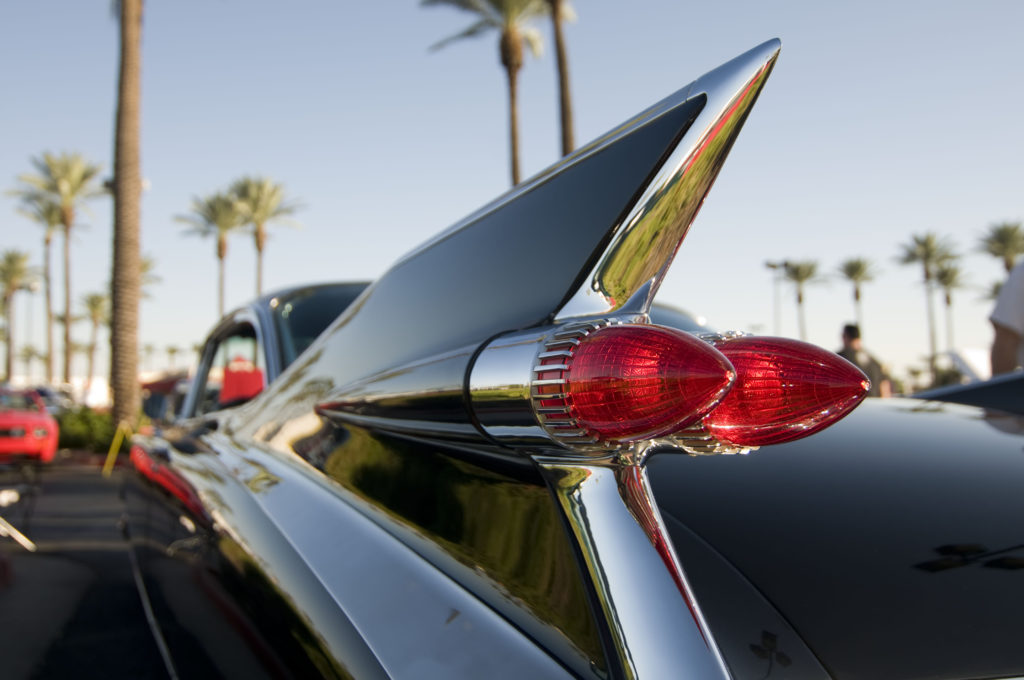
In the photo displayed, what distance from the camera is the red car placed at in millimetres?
12039

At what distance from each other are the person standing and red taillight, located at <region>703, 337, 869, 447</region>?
343 centimetres

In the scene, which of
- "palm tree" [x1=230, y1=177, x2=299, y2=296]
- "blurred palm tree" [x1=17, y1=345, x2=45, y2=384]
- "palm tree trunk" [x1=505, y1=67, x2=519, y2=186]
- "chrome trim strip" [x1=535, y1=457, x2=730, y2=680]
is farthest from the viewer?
"blurred palm tree" [x1=17, y1=345, x2=45, y2=384]

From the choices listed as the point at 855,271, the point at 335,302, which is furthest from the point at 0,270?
the point at 335,302

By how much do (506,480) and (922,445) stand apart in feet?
2.54

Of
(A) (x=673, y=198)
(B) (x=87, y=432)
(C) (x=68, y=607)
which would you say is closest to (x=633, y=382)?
(A) (x=673, y=198)

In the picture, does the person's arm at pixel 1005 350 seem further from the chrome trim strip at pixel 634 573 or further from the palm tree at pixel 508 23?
the palm tree at pixel 508 23

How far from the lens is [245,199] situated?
3469 cm

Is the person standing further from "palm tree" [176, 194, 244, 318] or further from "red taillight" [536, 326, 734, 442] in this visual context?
"palm tree" [176, 194, 244, 318]

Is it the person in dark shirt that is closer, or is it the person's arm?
the person's arm

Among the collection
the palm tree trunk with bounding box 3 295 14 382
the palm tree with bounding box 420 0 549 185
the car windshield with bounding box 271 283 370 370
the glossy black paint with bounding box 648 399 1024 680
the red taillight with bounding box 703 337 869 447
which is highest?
the palm tree with bounding box 420 0 549 185

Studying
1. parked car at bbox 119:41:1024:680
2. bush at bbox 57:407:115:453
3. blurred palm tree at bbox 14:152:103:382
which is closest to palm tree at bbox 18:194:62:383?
blurred palm tree at bbox 14:152:103:382

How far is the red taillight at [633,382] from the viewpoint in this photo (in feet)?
2.70

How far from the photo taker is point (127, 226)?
47.2 ft

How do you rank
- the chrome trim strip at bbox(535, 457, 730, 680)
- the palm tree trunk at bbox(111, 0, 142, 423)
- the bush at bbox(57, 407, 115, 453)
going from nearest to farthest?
the chrome trim strip at bbox(535, 457, 730, 680) < the palm tree trunk at bbox(111, 0, 142, 423) < the bush at bbox(57, 407, 115, 453)
